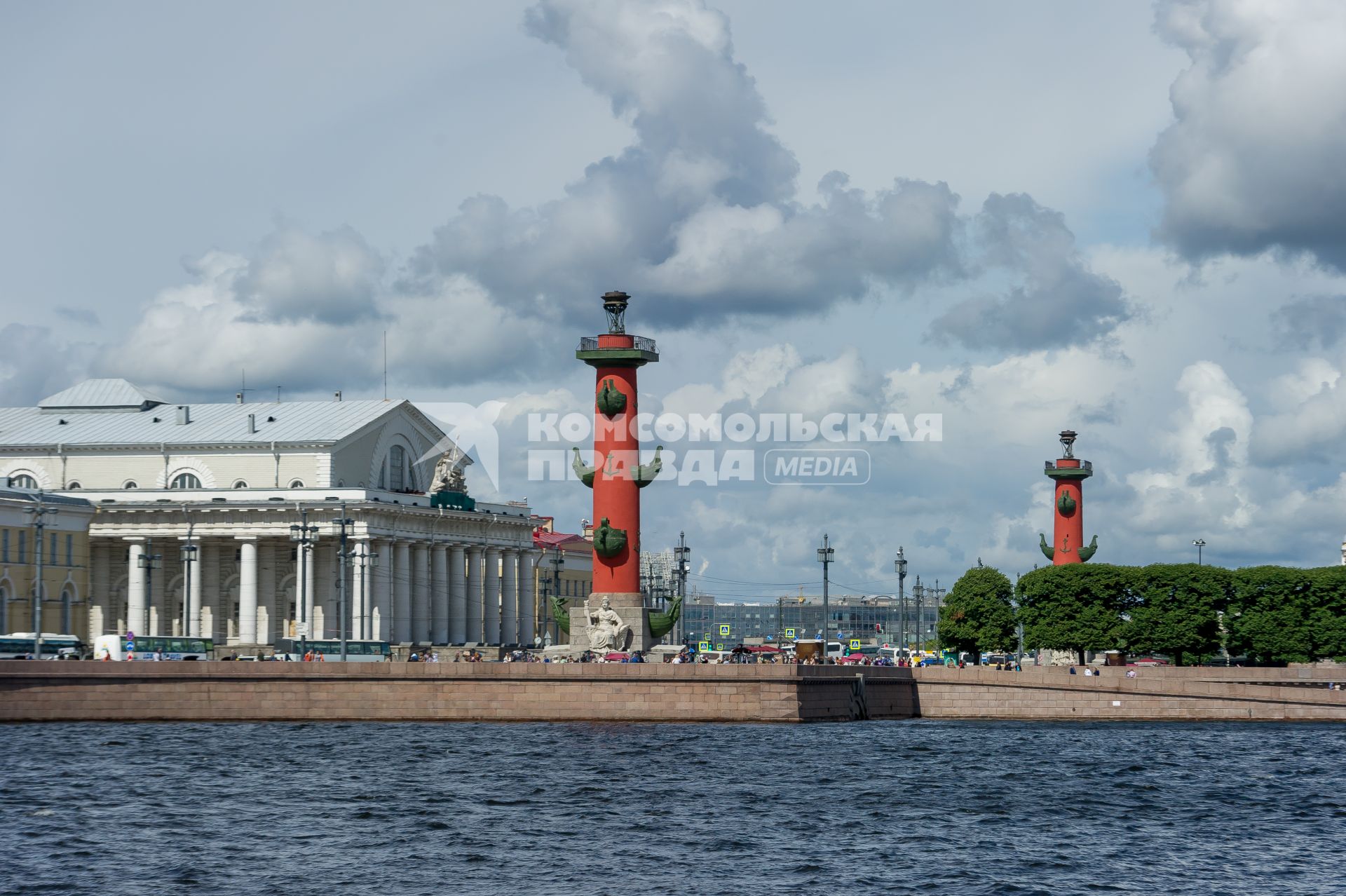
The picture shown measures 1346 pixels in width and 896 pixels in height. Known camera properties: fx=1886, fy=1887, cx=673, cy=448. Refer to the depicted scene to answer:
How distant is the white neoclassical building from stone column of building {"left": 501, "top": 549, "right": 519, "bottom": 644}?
99.4 inches

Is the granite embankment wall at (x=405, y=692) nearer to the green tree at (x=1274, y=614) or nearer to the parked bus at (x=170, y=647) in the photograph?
the parked bus at (x=170, y=647)

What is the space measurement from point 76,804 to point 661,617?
2602 cm

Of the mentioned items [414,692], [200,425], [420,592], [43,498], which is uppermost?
[200,425]

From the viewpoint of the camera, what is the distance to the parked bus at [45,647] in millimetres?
60750

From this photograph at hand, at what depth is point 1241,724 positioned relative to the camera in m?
59.2

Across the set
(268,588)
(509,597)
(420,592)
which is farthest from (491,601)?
(268,588)

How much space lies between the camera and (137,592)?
8181 centimetres

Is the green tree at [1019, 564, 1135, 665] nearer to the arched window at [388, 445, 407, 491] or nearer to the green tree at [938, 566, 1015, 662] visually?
the green tree at [938, 566, 1015, 662]

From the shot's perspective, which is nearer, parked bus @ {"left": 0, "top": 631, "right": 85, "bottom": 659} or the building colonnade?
parked bus @ {"left": 0, "top": 631, "right": 85, "bottom": 659}

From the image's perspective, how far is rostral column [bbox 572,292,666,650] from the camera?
58438 mm

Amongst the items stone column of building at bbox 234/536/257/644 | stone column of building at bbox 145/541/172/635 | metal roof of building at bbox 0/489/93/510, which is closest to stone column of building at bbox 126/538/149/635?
stone column of building at bbox 145/541/172/635

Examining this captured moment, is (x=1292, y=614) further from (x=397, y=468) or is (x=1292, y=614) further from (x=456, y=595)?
(x=397, y=468)

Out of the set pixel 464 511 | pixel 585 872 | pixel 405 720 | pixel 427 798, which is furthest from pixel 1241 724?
pixel 464 511

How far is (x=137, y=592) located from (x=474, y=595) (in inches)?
698
